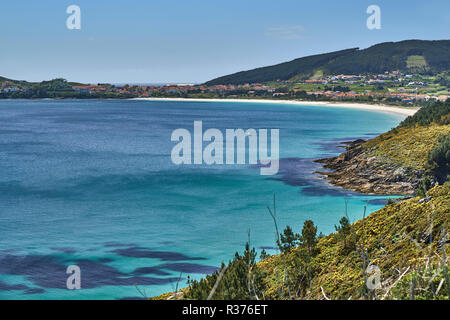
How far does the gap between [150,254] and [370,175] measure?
16.7 meters

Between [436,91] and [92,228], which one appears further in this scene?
[436,91]

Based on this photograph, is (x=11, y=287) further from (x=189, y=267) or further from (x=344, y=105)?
(x=344, y=105)

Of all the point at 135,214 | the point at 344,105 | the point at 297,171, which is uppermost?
the point at 344,105

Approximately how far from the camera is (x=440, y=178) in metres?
25.5

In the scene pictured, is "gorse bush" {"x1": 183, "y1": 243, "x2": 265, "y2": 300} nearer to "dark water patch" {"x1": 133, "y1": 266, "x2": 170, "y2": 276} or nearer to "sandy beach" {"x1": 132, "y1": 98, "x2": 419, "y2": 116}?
"dark water patch" {"x1": 133, "y1": 266, "x2": 170, "y2": 276}

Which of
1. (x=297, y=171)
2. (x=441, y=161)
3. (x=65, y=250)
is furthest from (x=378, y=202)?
(x=65, y=250)

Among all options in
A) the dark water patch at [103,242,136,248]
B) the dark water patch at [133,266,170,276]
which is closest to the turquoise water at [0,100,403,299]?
the dark water patch at [133,266,170,276]

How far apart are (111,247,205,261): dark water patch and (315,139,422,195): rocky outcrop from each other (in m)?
13.8

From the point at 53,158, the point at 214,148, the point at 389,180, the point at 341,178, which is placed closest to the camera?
the point at 389,180

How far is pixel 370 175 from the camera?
2912 centimetres

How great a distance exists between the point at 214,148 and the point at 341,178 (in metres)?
23.2

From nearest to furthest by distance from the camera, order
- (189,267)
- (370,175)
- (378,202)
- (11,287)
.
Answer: (11,287)
(189,267)
(378,202)
(370,175)
